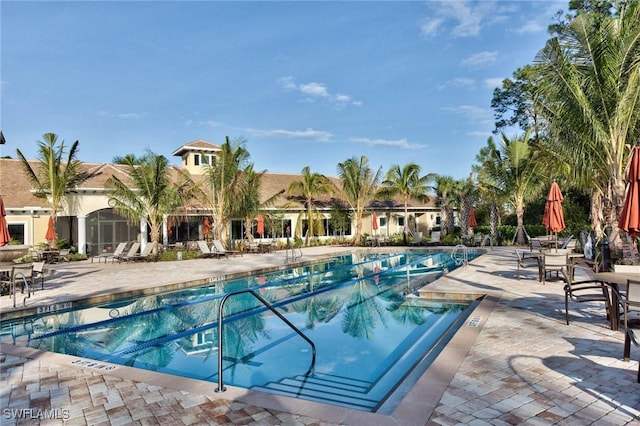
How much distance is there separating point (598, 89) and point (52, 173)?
2508 centimetres

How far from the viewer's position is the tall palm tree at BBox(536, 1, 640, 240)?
40.2 ft

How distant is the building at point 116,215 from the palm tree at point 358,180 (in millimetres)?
3510

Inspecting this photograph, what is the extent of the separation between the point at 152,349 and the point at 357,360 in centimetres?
382

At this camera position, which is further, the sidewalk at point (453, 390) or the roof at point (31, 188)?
the roof at point (31, 188)

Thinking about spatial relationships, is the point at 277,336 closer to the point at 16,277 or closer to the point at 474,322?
the point at 474,322

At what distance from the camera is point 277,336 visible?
27.5 feet

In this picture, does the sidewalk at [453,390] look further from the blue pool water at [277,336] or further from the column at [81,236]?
the column at [81,236]

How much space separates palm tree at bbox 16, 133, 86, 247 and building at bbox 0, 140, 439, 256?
2.40ft

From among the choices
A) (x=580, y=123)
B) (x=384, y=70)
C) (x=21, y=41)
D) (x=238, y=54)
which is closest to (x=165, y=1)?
(x=21, y=41)

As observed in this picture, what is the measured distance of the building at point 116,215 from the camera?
23.6 m

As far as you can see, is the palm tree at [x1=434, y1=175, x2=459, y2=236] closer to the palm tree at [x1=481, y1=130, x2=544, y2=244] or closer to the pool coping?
the palm tree at [x1=481, y1=130, x2=544, y2=244]

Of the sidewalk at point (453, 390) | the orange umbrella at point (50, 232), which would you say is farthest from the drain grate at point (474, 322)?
the orange umbrella at point (50, 232)

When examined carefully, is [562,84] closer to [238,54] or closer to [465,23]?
[465,23]

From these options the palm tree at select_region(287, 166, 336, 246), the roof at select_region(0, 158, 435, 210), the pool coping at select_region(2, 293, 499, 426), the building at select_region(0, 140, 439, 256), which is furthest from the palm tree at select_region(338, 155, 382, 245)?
the pool coping at select_region(2, 293, 499, 426)
